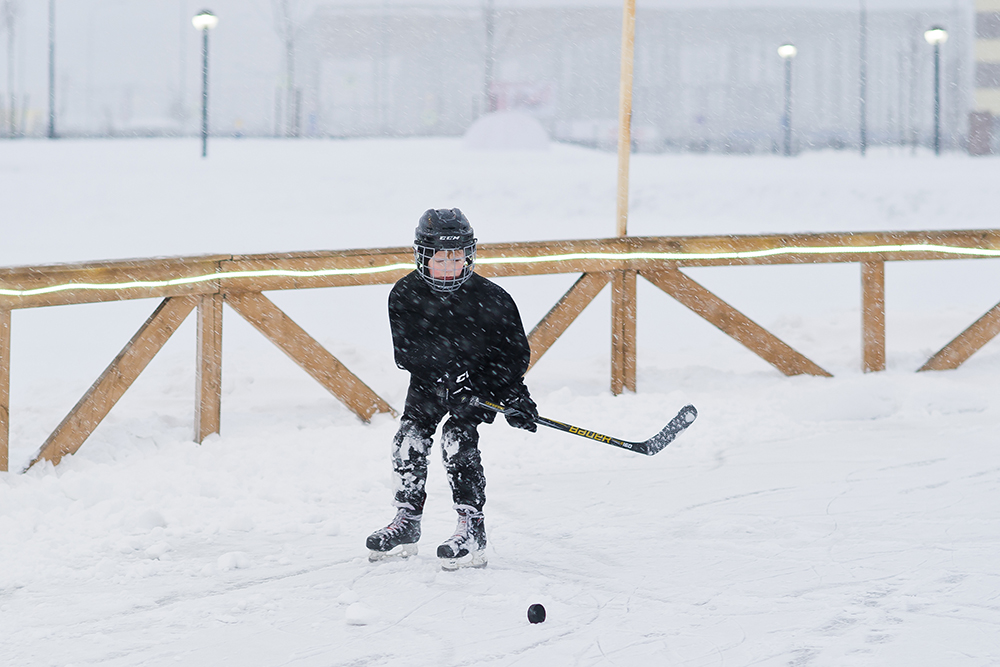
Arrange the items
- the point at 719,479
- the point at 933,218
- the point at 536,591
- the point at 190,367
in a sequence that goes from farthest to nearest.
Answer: the point at 933,218 → the point at 190,367 → the point at 719,479 → the point at 536,591

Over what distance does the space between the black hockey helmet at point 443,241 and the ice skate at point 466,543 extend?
0.91 m

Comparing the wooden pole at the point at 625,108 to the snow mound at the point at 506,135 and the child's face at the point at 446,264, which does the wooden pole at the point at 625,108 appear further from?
the snow mound at the point at 506,135

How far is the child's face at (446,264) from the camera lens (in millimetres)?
3951

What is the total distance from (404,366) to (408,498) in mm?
558

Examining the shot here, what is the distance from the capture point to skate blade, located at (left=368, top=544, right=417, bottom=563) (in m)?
4.20

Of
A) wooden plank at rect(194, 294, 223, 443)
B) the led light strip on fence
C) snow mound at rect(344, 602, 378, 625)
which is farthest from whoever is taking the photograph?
wooden plank at rect(194, 294, 223, 443)

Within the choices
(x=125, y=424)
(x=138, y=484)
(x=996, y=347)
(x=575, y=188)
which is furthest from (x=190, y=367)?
(x=575, y=188)

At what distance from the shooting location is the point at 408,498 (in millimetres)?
4230

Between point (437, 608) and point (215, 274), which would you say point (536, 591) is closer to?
point (437, 608)

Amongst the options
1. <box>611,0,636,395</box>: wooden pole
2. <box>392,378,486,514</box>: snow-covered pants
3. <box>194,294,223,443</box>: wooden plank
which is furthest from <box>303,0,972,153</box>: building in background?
<box>392,378,486,514</box>: snow-covered pants

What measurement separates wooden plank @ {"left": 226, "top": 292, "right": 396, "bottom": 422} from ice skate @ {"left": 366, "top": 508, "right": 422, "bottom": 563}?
2.17m

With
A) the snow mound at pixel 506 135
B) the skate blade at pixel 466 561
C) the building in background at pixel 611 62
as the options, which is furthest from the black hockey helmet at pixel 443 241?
the building in background at pixel 611 62

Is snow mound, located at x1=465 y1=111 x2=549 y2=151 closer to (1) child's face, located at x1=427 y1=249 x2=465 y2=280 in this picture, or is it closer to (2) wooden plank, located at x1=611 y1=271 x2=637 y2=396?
(2) wooden plank, located at x1=611 y1=271 x2=637 y2=396

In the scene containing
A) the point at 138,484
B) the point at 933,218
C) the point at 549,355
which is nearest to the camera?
the point at 138,484
